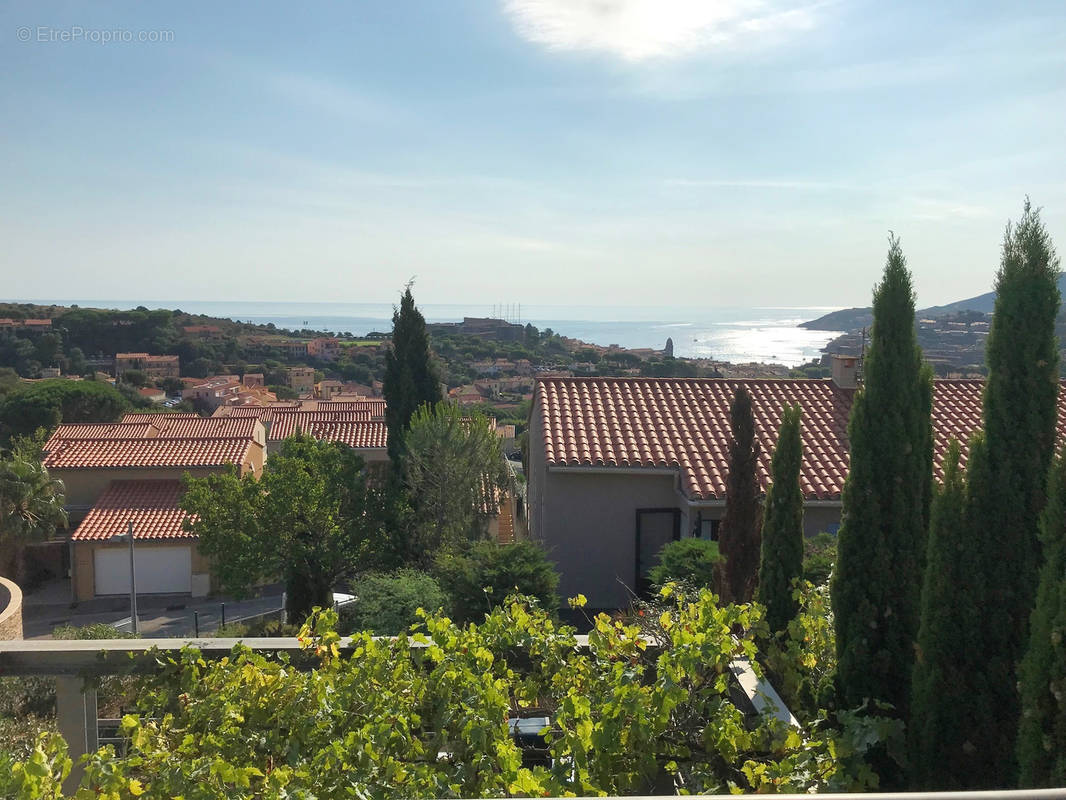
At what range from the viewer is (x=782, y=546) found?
7.09 m

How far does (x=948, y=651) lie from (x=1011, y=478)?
3.48 ft

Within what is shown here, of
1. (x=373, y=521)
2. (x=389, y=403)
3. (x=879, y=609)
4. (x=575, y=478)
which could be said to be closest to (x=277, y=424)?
(x=389, y=403)

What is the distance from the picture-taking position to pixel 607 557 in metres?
13.2

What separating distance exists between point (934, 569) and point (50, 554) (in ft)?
104

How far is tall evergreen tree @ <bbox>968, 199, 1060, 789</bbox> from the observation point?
4.23 metres

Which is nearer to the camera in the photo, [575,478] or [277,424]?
[575,478]

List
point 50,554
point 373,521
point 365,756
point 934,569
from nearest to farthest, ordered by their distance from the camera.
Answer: point 365,756 → point 934,569 → point 373,521 → point 50,554

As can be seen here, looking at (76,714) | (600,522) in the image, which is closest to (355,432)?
(600,522)

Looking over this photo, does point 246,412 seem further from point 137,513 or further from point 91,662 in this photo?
point 91,662

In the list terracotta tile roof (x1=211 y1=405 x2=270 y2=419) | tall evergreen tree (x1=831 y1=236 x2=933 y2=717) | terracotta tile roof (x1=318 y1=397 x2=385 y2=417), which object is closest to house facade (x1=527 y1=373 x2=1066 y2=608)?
tall evergreen tree (x1=831 y1=236 x2=933 y2=717)

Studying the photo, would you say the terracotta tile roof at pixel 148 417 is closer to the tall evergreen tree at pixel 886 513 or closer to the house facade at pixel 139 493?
the house facade at pixel 139 493

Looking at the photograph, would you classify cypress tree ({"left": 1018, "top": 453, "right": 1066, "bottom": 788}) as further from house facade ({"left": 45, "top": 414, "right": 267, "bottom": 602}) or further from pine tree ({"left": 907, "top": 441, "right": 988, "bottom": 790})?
house facade ({"left": 45, "top": 414, "right": 267, "bottom": 602})

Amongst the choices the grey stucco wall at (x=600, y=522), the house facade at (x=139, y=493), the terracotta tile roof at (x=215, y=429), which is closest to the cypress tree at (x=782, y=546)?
the grey stucco wall at (x=600, y=522)

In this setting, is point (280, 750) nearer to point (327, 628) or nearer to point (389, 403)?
point (327, 628)
